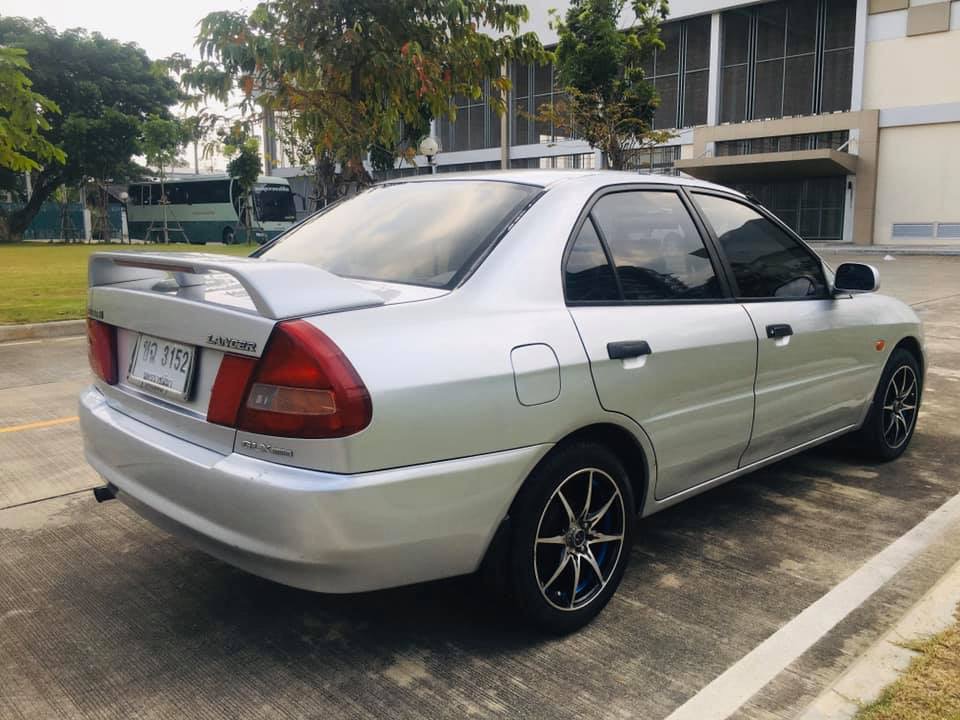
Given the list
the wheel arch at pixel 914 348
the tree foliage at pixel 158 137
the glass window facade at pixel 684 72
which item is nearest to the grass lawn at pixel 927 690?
the wheel arch at pixel 914 348

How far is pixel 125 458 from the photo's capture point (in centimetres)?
294

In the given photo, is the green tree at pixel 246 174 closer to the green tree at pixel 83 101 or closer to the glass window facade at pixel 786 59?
the green tree at pixel 83 101

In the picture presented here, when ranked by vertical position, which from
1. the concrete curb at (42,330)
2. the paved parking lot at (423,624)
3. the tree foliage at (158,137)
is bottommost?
the paved parking lot at (423,624)

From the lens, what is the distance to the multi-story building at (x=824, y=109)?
35.0 m

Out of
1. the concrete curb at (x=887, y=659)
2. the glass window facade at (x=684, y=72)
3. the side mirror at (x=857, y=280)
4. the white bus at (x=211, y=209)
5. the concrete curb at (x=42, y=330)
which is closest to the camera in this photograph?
the concrete curb at (x=887, y=659)

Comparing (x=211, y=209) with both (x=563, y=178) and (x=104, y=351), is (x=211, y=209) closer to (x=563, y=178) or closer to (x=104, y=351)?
(x=104, y=351)

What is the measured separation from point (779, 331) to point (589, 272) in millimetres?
1171

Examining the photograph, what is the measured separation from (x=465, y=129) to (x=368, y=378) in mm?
50862

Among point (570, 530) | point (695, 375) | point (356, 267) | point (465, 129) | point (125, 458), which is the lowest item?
point (570, 530)

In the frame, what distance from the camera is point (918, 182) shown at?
35.8 metres

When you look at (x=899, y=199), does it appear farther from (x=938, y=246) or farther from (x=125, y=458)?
(x=125, y=458)

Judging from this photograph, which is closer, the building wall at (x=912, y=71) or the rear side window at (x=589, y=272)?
the rear side window at (x=589, y=272)

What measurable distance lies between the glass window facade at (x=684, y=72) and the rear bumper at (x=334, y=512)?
41.3m

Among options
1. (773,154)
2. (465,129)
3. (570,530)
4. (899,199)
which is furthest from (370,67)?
(465,129)
